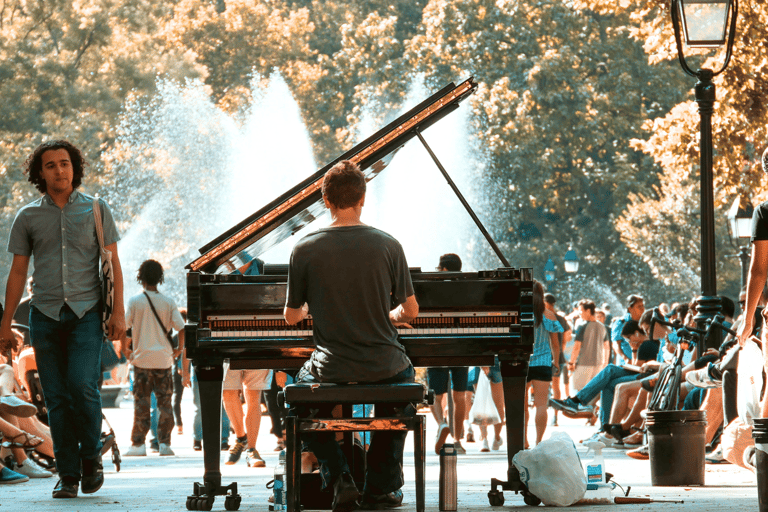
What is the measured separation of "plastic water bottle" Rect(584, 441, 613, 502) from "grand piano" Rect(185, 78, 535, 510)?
472 millimetres

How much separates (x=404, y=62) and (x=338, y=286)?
46337 mm

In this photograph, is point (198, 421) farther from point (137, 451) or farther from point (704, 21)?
point (704, 21)

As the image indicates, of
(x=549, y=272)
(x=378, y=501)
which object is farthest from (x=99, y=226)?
(x=549, y=272)

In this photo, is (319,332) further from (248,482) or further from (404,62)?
(404,62)

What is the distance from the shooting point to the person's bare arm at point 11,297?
8.01 meters

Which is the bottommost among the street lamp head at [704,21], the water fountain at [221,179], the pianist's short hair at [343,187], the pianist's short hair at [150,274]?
the pianist's short hair at [343,187]

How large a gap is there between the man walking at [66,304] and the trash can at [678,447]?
3.74 m

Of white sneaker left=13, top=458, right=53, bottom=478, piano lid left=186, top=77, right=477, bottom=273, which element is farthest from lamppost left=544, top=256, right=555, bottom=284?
piano lid left=186, top=77, right=477, bottom=273

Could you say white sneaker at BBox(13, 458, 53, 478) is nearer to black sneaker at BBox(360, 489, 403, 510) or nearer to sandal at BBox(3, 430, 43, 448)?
sandal at BBox(3, 430, 43, 448)

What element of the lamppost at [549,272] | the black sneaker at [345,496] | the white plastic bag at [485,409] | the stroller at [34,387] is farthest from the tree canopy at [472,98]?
the black sneaker at [345,496]

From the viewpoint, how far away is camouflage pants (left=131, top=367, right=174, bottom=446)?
1278 cm

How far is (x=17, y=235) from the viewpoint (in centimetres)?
818

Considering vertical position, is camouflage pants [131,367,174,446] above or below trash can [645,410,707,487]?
above

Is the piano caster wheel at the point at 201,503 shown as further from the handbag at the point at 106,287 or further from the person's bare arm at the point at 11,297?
the person's bare arm at the point at 11,297
